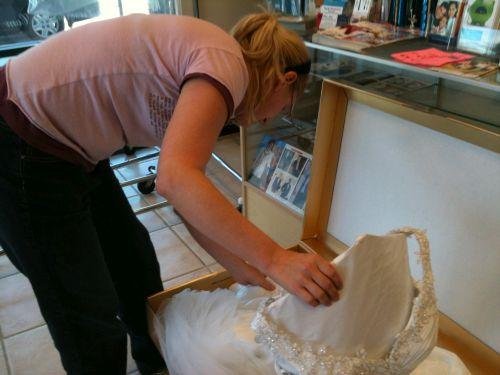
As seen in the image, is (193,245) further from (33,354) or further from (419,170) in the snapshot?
(419,170)

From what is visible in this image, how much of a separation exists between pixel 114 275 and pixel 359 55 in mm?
815

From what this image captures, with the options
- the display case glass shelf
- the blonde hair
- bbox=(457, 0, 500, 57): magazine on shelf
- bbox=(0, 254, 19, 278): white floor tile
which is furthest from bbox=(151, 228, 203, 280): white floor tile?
bbox=(457, 0, 500, 57): magazine on shelf

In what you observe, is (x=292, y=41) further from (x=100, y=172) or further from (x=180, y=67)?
(x=100, y=172)

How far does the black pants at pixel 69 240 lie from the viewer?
764 mm

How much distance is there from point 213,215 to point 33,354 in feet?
3.49

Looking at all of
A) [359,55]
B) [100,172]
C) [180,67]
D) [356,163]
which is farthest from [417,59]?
[100,172]

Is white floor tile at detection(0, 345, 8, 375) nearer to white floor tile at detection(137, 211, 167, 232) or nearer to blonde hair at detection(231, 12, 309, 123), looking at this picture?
white floor tile at detection(137, 211, 167, 232)

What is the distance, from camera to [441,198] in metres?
0.99

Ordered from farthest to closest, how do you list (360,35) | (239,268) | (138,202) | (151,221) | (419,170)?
A: (138,202) < (151,221) < (360,35) < (419,170) < (239,268)

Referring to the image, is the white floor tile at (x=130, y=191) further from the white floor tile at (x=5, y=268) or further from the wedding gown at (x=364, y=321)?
the wedding gown at (x=364, y=321)

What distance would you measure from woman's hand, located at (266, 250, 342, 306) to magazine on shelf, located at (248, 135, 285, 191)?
100 cm

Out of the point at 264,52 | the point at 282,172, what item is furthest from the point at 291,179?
the point at 264,52

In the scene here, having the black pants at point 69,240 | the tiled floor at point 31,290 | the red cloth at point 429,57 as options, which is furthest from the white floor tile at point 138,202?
the red cloth at point 429,57

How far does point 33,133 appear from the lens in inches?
29.2
